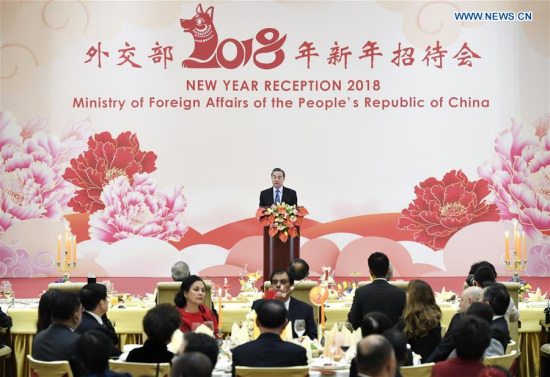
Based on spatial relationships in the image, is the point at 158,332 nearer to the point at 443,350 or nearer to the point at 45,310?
the point at 45,310

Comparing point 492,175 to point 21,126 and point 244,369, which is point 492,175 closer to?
point 21,126

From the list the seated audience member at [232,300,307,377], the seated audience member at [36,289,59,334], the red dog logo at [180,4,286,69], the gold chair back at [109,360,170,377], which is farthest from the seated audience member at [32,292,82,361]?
the red dog logo at [180,4,286,69]

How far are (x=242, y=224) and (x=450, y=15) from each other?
3598 mm

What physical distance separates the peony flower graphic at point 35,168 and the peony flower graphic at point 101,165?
0.11m

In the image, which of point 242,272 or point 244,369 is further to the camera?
point 242,272

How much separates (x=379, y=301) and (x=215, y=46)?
560 cm

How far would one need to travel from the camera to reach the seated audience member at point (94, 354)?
3826mm

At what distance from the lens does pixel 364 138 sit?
35.7 ft

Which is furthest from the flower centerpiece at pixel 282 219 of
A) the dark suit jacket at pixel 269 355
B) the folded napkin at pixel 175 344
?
the dark suit jacket at pixel 269 355

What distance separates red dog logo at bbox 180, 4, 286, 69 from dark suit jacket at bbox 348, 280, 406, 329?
529cm

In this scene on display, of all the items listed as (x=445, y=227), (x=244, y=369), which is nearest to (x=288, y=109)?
(x=445, y=227)

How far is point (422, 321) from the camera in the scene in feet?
17.8

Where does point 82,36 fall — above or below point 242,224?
above

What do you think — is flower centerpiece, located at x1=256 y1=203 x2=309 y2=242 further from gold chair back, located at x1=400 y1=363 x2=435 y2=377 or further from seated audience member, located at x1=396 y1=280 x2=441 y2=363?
gold chair back, located at x1=400 y1=363 x2=435 y2=377
